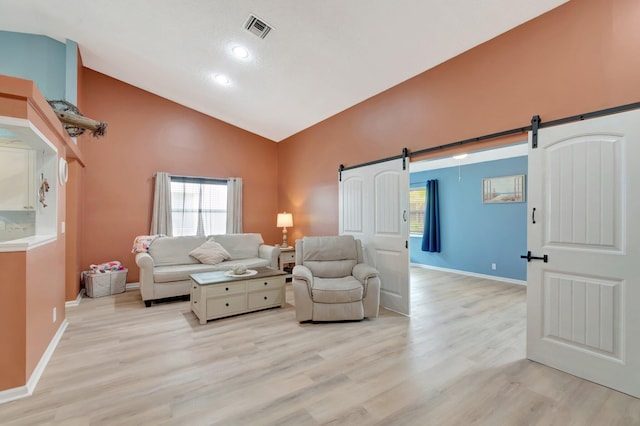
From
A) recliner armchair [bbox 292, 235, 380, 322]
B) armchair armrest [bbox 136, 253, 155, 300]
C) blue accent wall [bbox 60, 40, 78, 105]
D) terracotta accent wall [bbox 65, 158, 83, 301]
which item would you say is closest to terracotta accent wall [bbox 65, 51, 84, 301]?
terracotta accent wall [bbox 65, 158, 83, 301]

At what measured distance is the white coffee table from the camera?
3.29 metres

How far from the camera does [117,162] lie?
16.0 ft

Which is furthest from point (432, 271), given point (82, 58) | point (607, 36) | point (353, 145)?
point (82, 58)

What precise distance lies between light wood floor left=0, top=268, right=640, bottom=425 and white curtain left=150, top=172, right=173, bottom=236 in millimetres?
1885

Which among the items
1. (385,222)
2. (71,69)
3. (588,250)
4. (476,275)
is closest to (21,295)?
(71,69)

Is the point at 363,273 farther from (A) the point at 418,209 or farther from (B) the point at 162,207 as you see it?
(A) the point at 418,209

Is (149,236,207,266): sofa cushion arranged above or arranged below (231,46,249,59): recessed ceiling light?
below

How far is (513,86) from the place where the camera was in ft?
8.72

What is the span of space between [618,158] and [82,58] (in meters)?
6.45

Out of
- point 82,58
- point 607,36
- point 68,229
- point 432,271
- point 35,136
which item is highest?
point 82,58

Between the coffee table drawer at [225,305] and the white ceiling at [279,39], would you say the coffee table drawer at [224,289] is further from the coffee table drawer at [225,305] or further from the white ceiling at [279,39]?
the white ceiling at [279,39]

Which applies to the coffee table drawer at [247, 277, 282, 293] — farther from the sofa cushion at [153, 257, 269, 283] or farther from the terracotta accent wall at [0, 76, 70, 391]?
the terracotta accent wall at [0, 76, 70, 391]

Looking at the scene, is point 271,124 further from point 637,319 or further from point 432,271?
point 637,319

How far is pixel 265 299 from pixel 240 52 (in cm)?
311
